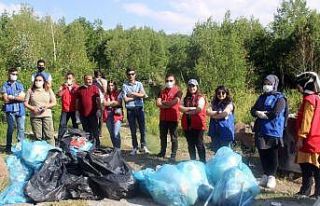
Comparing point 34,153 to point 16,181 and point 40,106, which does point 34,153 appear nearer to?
point 16,181

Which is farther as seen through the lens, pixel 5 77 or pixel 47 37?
pixel 47 37

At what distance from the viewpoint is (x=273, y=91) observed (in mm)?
6414

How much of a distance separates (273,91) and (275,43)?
19.7m

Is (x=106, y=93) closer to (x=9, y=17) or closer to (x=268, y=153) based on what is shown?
(x=268, y=153)

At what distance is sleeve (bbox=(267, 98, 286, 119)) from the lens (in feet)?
20.6

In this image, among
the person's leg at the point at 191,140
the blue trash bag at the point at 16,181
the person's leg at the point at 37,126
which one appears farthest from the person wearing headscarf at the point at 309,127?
the person's leg at the point at 37,126

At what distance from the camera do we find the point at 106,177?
5.80m

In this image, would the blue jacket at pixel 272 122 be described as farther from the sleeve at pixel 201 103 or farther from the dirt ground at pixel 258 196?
the sleeve at pixel 201 103

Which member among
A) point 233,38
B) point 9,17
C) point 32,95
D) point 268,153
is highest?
point 9,17

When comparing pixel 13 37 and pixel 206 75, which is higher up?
pixel 13 37

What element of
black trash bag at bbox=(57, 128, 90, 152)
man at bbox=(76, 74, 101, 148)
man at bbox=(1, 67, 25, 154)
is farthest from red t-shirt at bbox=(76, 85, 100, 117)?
black trash bag at bbox=(57, 128, 90, 152)

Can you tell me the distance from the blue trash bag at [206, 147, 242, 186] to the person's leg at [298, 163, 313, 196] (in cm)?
83

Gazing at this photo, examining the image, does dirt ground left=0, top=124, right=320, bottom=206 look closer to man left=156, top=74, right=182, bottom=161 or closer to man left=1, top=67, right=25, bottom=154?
man left=156, top=74, right=182, bottom=161

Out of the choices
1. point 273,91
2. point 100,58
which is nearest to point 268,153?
point 273,91
